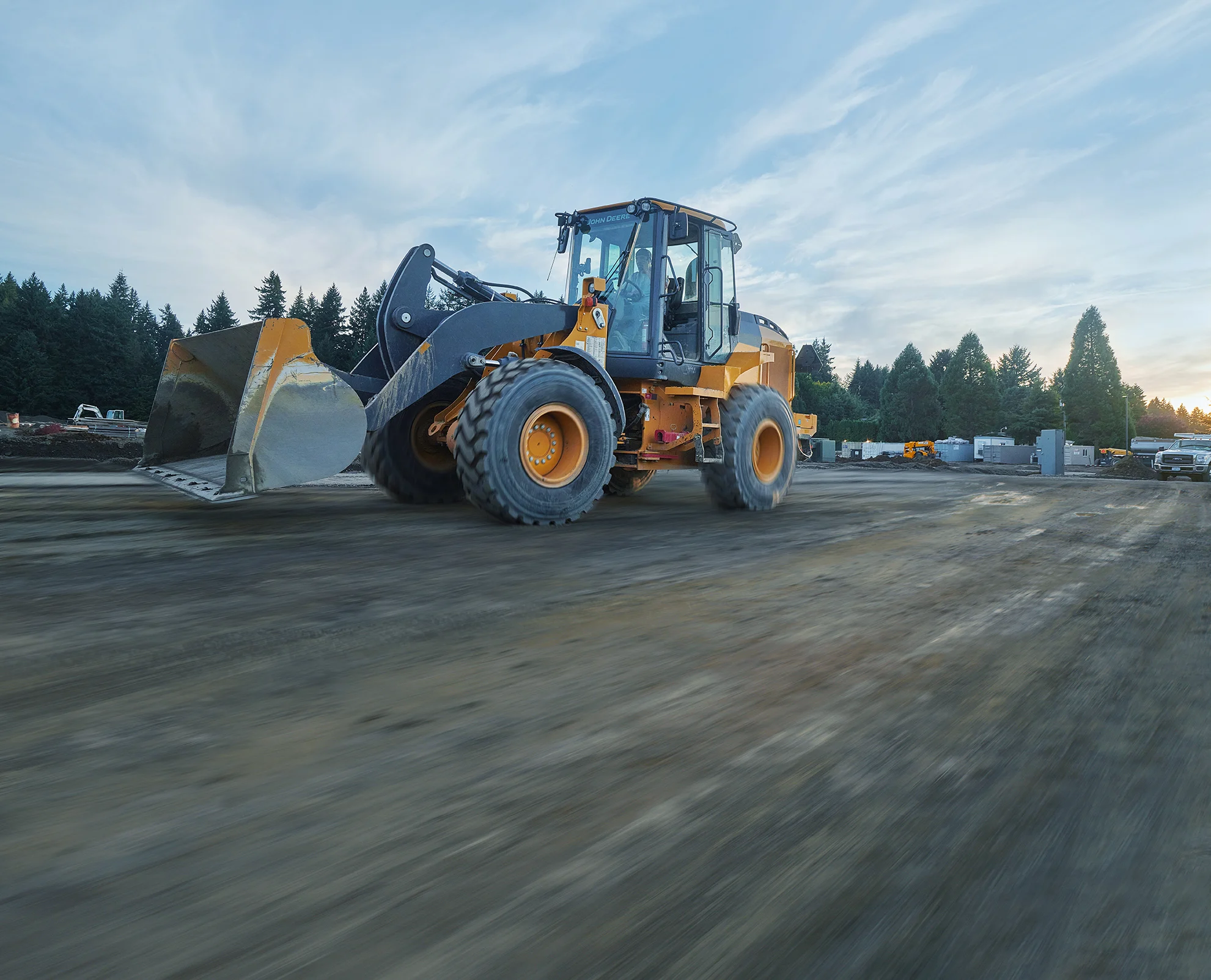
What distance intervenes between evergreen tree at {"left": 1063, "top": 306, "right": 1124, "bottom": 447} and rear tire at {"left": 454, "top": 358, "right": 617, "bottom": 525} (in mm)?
87935

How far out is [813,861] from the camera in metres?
1.46

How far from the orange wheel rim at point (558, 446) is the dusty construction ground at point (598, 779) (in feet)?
8.74

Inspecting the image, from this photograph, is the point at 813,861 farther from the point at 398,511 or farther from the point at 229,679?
the point at 398,511

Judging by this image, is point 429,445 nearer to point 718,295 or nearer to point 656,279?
point 656,279

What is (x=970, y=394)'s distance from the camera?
81.2 m

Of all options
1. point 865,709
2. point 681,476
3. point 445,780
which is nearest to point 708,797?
point 445,780

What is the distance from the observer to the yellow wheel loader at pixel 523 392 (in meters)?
6.06

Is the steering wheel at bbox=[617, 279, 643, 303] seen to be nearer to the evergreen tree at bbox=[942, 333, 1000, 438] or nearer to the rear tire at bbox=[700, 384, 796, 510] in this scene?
the rear tire at bbox=[700, 384, 796, 510]

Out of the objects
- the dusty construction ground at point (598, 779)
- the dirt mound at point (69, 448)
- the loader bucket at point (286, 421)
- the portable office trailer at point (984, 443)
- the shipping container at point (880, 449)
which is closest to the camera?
the dusty construction ground at point (598, 779)

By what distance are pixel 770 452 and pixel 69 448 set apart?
20247mm

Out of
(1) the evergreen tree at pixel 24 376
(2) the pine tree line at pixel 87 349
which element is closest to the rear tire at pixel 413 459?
(2) the pine tree line at pixel 87 349

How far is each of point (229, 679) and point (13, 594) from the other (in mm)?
1881

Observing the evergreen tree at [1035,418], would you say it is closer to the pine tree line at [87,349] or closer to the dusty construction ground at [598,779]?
the pine tree line at [87,349]

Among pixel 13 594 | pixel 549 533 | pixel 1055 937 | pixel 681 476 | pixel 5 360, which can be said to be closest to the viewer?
pixel 1055 937
